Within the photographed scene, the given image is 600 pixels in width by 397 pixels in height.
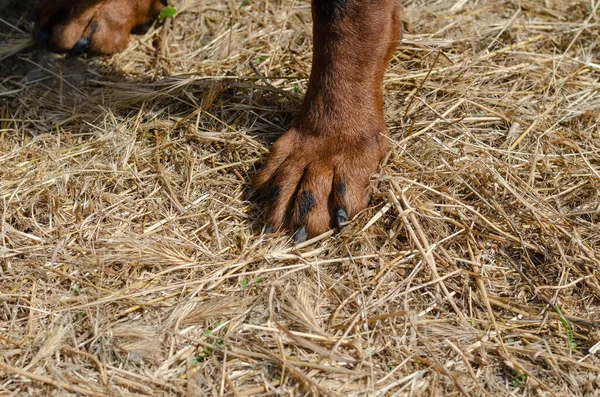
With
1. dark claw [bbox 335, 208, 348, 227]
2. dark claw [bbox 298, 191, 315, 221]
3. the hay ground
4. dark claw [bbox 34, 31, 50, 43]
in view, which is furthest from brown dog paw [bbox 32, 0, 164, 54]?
dark claw [bbox 335, 208, 348, 227]

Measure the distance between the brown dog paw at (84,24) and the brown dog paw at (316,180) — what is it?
136cm

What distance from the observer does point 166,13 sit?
3945mm

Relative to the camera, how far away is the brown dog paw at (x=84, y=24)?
353 cm

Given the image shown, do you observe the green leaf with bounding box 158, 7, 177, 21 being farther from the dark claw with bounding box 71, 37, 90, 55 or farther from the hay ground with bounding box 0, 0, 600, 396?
the dark claw with bounding box 71, 37, 90, 55

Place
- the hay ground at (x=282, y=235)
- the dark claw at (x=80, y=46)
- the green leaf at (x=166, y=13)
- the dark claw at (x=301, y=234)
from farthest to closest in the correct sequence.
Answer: the green leaf at (x=166, y=13)
the dark claw at (x=80, y=46)
the dark claw at (x=301, y=234)
the hay ground at (x=282, y=235)

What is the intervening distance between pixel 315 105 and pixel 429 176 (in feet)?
2.02

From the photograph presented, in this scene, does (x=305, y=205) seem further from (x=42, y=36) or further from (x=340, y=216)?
(x=42, y=36)

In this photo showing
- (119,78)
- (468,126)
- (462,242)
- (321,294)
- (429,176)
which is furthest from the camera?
(119,78)

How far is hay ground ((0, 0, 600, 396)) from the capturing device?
2.33m

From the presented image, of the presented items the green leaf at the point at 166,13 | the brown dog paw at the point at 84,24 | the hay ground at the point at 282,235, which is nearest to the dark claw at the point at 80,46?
the brown dog paw at the point at 84,24

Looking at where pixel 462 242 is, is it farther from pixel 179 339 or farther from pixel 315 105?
pixel 179 339

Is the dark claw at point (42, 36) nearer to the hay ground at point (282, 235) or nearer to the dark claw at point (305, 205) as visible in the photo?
the hay ground at point (282, 235)

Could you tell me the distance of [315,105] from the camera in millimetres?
2900

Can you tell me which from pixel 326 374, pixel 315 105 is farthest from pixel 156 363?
pixel 315 105
